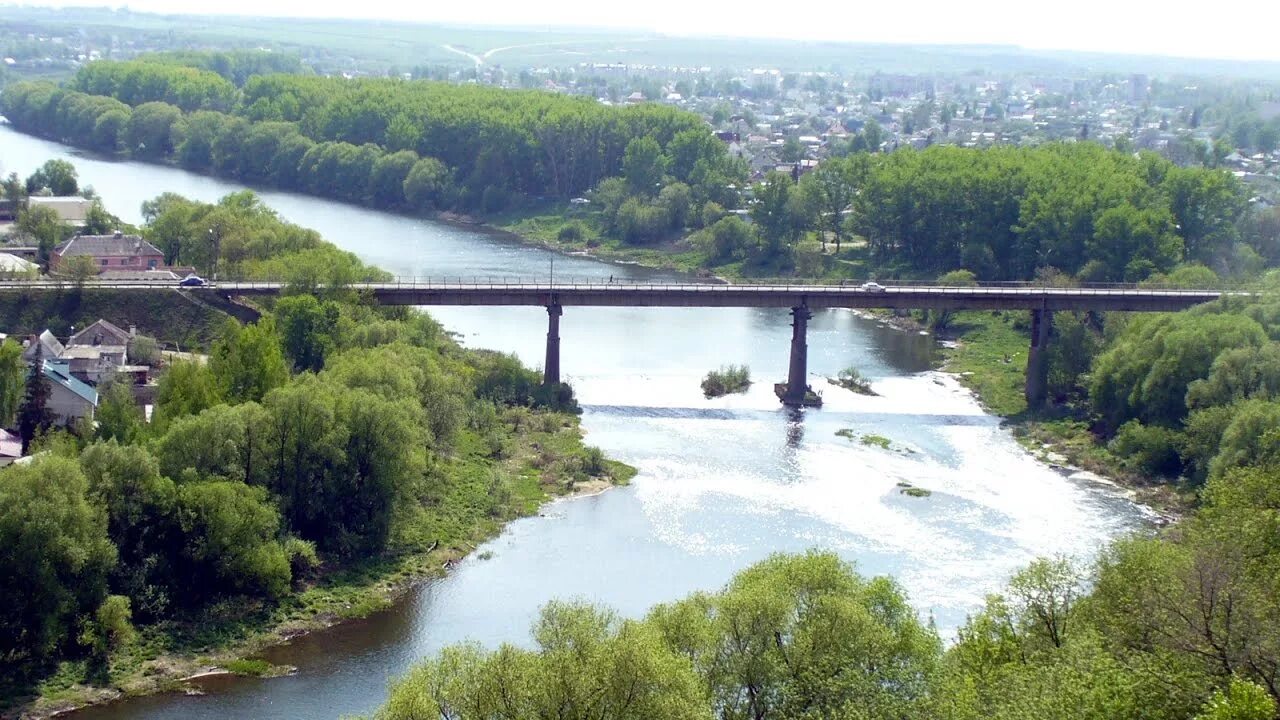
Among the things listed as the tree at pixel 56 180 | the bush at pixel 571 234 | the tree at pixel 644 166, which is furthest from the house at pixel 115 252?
the tree at pixel 644 166

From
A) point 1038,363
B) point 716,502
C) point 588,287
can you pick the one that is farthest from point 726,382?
point 716,502

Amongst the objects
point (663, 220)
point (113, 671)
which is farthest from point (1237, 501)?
point (663, 220)

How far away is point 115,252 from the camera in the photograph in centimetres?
6606

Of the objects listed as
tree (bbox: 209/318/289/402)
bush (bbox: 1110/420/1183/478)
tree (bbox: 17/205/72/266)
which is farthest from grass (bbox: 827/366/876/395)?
tree (bbox: 17/205/72/266)

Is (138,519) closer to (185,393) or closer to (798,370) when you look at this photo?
(185,393)

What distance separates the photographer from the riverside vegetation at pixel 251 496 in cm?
3375

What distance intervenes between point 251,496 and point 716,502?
13.7 meters

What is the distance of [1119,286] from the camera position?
69312 mm

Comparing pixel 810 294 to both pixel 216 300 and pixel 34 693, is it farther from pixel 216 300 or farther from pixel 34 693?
pixel 34 693

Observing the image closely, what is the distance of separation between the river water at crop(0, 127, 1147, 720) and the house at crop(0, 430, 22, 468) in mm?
10326

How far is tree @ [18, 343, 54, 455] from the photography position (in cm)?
4278

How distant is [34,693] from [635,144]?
238 feet

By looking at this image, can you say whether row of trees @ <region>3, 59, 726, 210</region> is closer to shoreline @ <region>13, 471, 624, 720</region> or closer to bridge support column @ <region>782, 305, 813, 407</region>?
bridge support column @ <region>782, 305, 813, 407</region>

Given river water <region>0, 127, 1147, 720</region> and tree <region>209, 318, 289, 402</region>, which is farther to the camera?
tree <region>209, 318, 289, 402</region>
